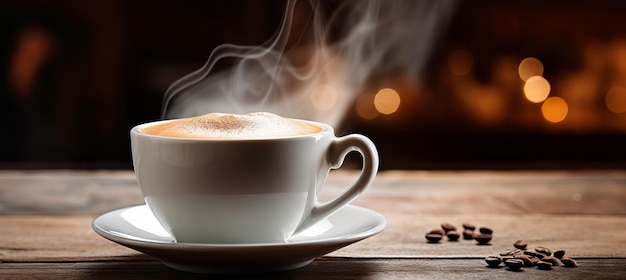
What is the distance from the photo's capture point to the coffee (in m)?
0.80

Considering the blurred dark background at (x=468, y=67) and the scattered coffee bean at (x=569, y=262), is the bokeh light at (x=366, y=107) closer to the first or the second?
the blurred dark background at (x=468, y=67)

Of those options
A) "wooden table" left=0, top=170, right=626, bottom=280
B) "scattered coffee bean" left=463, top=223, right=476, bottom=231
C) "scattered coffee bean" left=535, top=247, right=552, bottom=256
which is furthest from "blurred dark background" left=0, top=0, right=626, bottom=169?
"scattered coffee bean" left=535, top=247, right=552, bottom=256

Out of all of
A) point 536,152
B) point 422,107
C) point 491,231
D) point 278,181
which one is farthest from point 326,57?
point 278,181

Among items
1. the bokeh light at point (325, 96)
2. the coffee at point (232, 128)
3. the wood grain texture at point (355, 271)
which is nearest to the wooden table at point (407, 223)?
→ the wood grain texture at point (355, 271)

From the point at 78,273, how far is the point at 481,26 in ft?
6.94

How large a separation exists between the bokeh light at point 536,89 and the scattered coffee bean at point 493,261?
6.50ft

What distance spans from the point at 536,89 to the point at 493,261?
2006 millimetres

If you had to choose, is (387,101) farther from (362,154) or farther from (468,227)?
(362,154)

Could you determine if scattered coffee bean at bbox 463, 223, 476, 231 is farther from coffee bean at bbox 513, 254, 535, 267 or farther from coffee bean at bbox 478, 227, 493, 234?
coffee bean at bbox 513, 254, 535, 267

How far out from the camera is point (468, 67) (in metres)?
2.74

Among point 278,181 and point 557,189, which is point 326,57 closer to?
point 557,189

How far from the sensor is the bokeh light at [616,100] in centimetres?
272

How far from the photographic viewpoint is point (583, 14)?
107 inches

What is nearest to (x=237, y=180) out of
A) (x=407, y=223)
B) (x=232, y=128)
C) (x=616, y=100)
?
(x=232, y=128)
